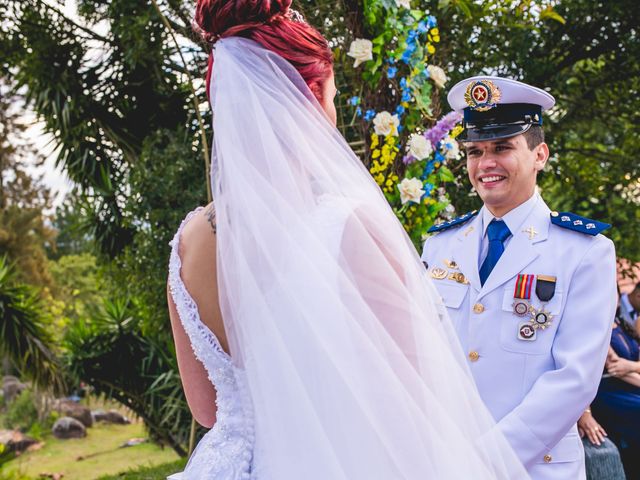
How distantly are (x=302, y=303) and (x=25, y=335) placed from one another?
7.56m

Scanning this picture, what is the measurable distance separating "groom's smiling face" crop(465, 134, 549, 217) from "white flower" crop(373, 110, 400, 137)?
1215 millimetres

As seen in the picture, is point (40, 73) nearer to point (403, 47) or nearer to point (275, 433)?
point (403, 47)

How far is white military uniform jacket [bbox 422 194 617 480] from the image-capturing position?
1.96 metres

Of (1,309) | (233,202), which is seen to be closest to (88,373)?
(1,309)

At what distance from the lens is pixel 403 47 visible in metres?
3.52

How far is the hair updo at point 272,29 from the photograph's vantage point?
1.50 m

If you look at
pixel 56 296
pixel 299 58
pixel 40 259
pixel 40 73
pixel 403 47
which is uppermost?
pixel 40 73

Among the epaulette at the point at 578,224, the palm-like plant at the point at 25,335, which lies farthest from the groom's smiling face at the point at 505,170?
the palm-like plant at the point at 25,335

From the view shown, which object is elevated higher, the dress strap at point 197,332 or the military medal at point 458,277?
the dress strap at point 197,332

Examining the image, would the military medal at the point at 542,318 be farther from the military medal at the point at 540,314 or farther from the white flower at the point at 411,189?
the white flower at the point at 411,189

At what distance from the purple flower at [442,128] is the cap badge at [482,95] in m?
0.96

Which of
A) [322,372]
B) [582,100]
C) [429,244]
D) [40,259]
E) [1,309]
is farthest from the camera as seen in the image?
[40,259]

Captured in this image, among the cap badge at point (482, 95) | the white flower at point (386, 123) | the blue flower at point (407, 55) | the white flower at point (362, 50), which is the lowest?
the white flower at point (386, 123)

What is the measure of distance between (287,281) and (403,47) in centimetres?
245
